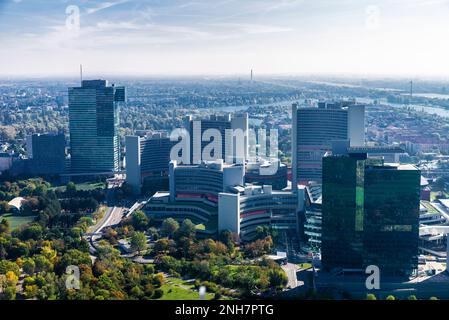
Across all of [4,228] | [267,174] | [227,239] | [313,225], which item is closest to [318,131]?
[267,174]

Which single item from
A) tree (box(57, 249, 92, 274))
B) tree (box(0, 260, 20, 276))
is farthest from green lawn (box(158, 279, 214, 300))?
tree (box(0, 260, 20, 276))

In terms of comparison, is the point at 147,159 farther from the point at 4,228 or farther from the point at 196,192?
the point at 4,228

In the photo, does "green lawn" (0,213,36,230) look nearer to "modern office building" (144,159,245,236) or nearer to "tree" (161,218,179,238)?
"modern office building" (144,159,245,236)

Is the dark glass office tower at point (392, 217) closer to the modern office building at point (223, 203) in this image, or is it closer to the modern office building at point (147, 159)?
the modern office building at point (223, 203)
